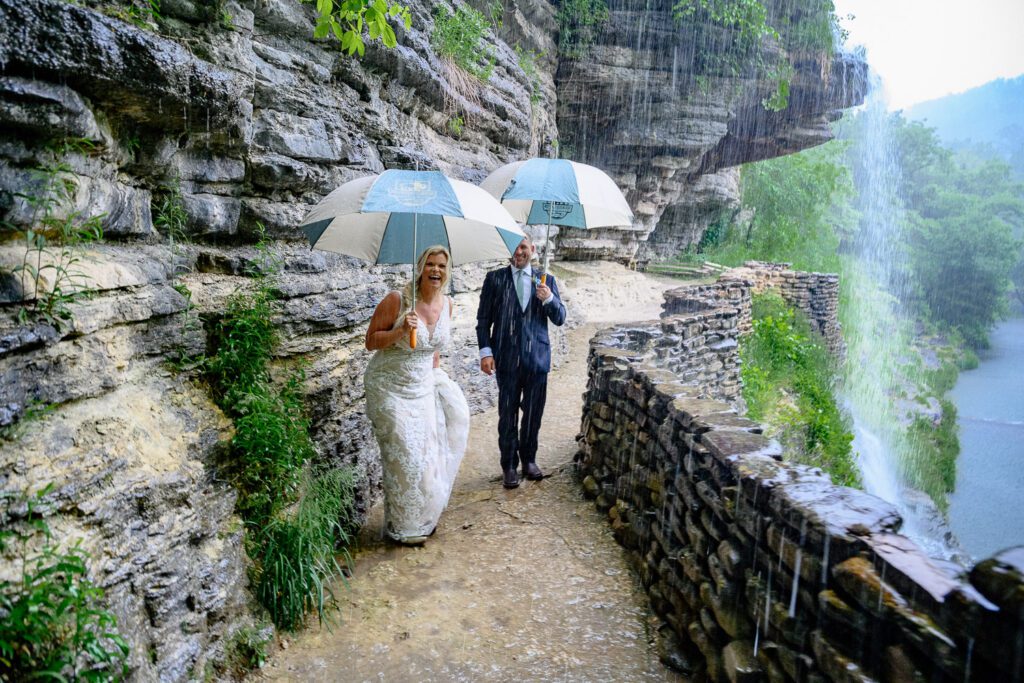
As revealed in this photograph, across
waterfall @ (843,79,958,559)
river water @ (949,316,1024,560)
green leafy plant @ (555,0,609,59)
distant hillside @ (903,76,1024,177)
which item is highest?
distant hillside @ (903,76,1024,177)

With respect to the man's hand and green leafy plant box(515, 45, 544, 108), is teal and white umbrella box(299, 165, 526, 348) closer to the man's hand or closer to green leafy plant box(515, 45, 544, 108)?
the man's hand

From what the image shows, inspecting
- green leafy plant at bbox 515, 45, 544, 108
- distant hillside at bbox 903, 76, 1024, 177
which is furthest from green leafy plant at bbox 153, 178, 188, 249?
distant hillside at bbox 903, 76, 1024, 177

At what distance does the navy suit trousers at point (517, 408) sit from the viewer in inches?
202

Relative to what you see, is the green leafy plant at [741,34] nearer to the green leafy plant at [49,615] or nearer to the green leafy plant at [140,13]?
the green leafy plant at [140,13]

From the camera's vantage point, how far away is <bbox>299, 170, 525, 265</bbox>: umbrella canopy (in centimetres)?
359

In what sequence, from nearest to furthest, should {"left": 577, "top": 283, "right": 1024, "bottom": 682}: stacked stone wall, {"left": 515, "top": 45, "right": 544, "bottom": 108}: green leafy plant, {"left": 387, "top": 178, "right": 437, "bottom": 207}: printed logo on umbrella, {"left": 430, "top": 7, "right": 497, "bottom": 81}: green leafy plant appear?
{"left": 577, "top": 283, "right": 1024, "bottom": 682}: stacked stone wall
{"left": 387, "top": 178, "right": 437, "bottom": 207}: printed logo on umbrella
{"left": 430, "top": 7, "right": 497, "bottom": 81}: green leafy plant
{"left": 515, "top": 45, "right": 544, "bottom": 108}: green leafy plant

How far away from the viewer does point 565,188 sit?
5.11m

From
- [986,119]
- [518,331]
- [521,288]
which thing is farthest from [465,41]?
[986,119]

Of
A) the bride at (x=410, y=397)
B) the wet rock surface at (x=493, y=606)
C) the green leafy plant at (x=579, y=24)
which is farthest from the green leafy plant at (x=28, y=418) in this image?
the green leafy plant at (x=579, y=24)

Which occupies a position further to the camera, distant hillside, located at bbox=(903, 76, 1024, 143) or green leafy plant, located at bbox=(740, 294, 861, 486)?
distant hillside, located at bbox=(903, 76, 1024, 143)

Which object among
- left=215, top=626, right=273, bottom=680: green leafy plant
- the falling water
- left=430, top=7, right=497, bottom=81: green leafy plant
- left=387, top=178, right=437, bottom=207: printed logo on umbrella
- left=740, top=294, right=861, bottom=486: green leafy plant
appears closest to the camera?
left=215, top=626, right=273, bottom=680: green leafy plant

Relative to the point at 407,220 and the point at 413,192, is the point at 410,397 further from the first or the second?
the point at 413,192

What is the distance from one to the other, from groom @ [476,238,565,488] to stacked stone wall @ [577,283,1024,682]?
0.67 m

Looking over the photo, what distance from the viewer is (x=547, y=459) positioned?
6.24 metres
